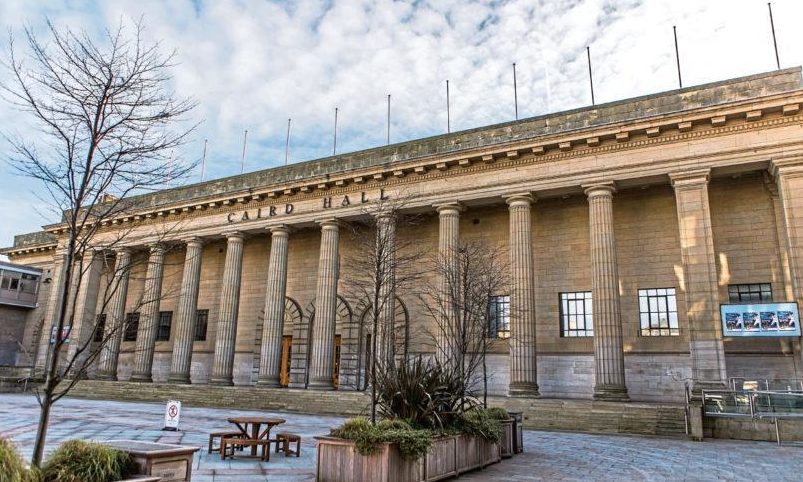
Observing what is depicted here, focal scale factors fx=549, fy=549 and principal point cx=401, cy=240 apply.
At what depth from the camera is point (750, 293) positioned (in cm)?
1975

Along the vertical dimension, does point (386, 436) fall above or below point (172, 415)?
above

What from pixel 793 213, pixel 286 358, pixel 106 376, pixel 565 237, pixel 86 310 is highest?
pixel 565 237

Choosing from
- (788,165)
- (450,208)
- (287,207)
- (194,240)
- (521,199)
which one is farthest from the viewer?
(194,240)

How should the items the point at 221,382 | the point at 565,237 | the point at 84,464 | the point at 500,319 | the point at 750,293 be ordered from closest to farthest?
the point at 84,464 → the point at 750,293 → the point at 565,237 → the point at 500,319 → the point at 221,382

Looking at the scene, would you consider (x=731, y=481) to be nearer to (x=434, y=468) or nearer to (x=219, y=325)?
(x=434, y=468)

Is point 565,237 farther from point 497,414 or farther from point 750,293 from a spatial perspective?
point 497,414

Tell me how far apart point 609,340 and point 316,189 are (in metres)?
14.3

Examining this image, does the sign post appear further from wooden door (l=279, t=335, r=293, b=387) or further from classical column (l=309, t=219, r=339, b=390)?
wooden door (l=279, t=335, r=293, b=387)

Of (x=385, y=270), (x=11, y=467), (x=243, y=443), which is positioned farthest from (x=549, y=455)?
(x=11, y=467)

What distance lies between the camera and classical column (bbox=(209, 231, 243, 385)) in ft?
85.6

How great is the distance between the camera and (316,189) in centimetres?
2564

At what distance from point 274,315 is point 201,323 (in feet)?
25.8

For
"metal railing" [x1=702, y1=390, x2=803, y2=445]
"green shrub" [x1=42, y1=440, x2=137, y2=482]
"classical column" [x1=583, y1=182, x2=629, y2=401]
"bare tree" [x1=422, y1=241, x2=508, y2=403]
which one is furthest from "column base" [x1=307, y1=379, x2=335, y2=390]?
"green shrub" [x1=42, y1=440, x2=137, y2=482]

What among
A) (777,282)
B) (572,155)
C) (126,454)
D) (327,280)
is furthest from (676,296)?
(126,454)
